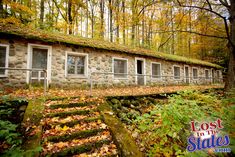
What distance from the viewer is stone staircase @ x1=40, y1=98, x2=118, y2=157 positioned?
9.39 feet

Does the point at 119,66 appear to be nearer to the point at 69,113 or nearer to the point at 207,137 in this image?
the point at 69,113

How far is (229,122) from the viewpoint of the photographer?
10.6 feet

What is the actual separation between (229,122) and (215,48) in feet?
79.7

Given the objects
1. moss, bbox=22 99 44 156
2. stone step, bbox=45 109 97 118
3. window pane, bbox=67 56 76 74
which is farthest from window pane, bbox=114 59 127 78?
moss, bbox=22 99 44 156

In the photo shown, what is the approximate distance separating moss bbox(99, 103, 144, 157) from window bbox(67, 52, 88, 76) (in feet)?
18.1

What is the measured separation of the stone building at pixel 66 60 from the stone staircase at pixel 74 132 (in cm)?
188

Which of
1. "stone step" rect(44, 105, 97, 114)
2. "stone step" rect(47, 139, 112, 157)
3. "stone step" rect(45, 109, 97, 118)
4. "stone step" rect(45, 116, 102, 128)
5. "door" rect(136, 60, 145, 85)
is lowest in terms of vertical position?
"stone step" rect(47, 139, 112, 157)

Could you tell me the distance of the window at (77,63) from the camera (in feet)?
29.5

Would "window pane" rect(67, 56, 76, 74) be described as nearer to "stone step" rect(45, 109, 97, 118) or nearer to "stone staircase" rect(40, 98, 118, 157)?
"stone staircase" rect(40, 98, 118, 157)

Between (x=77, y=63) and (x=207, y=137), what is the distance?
26.9 ft

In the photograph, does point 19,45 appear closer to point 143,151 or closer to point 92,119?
point 92,119

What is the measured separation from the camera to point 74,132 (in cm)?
331

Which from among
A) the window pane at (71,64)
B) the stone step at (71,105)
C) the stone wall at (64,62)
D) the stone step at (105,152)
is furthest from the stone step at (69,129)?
the window pane at (71,64)


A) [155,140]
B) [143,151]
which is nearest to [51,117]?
[143,151]
